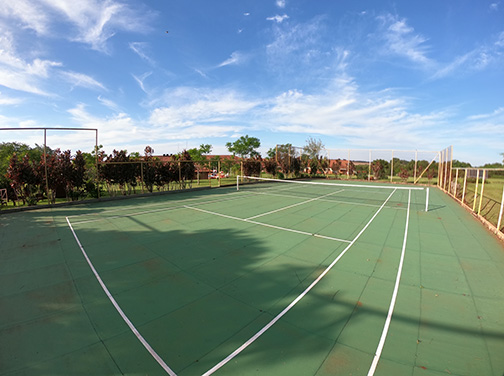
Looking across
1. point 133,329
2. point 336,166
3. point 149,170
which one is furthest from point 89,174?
point 336,166

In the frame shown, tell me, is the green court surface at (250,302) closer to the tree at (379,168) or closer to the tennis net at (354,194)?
the tennis net at (354,194)

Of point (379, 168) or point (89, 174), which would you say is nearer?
point (89, 174)

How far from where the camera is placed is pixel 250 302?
3660 millimetres

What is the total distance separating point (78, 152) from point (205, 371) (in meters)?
14.8

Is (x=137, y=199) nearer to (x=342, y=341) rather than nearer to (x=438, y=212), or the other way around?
(x=342, y=341)

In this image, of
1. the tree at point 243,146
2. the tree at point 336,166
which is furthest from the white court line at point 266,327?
the tree at point 243,146

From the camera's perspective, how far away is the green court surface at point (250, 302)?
2.59m

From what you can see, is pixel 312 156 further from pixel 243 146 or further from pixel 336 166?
pixel 243 146

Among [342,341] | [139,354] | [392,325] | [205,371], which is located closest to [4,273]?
[139,354]

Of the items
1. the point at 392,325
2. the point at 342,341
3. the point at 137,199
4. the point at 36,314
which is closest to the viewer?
the point at 342,341

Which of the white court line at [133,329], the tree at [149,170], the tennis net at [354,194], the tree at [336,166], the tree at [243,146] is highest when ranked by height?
the tree at [243,146]

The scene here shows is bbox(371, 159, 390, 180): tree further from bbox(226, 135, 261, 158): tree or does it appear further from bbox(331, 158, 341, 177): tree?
bbox(226, 135, 261, 158): tree

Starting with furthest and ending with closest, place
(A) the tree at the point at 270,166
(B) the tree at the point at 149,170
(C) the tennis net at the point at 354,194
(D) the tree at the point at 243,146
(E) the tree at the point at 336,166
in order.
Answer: (D) the tree at the point at 243,146, (E) the tree at the point at 336,166, (A) the tree at the point at 270,166, (B) the tree at the point at 149,170, (C) the tennis net at the point at 354,194

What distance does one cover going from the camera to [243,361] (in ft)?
8.40
